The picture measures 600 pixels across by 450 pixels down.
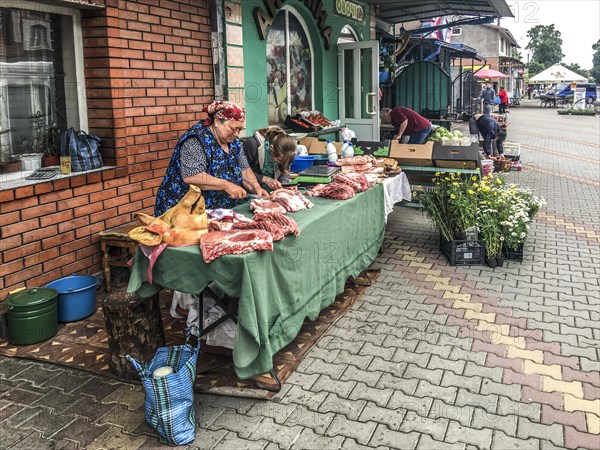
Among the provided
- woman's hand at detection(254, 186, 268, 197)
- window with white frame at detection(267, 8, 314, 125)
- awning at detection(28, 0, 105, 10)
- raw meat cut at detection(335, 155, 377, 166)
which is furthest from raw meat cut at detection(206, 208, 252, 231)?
window with white frame at detection(267, 8, 314, 125)

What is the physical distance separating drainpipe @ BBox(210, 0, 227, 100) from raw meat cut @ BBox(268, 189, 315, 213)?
110 inches

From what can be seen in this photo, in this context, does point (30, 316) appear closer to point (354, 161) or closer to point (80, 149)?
point (80, 149)

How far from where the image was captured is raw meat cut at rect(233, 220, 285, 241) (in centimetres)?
391

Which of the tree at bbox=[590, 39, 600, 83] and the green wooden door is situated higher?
the tree at bbox=[590, 39, 600, 83]

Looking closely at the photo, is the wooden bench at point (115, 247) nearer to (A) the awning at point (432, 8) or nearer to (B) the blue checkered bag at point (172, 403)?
(B) the blue checkered bag at point (172, 403)

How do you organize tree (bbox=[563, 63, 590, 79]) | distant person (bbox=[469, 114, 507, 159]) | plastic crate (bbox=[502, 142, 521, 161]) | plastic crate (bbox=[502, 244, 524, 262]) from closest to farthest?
1. plastic crate (bbox=[502, 244, 524, 262])
2. distant person (bbox=[469, 114, 507, 159])
3. plastic crate (bbox=[502, 142, 521, 161])
4. tree (bbox=[563, 63, 590, 79])

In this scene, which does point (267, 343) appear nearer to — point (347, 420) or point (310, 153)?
point (347, 420)

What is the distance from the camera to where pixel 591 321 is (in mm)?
5137

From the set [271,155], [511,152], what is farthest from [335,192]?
[511,152]

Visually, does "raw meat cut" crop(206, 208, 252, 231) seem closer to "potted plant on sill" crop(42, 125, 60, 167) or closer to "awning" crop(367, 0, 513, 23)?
"potted plant on sill" crop(42, 125, 60, 167)

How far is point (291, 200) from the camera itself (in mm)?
4809

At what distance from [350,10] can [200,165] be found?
8.26 meters

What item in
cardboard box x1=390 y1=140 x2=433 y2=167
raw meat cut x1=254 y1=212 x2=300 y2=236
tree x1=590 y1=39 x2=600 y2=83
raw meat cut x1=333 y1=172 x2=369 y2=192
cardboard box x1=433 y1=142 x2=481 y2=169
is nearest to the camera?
raw meat cut x1=254 y1=212 x2=300 y2=236

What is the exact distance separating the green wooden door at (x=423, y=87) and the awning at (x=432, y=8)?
1.99 m
